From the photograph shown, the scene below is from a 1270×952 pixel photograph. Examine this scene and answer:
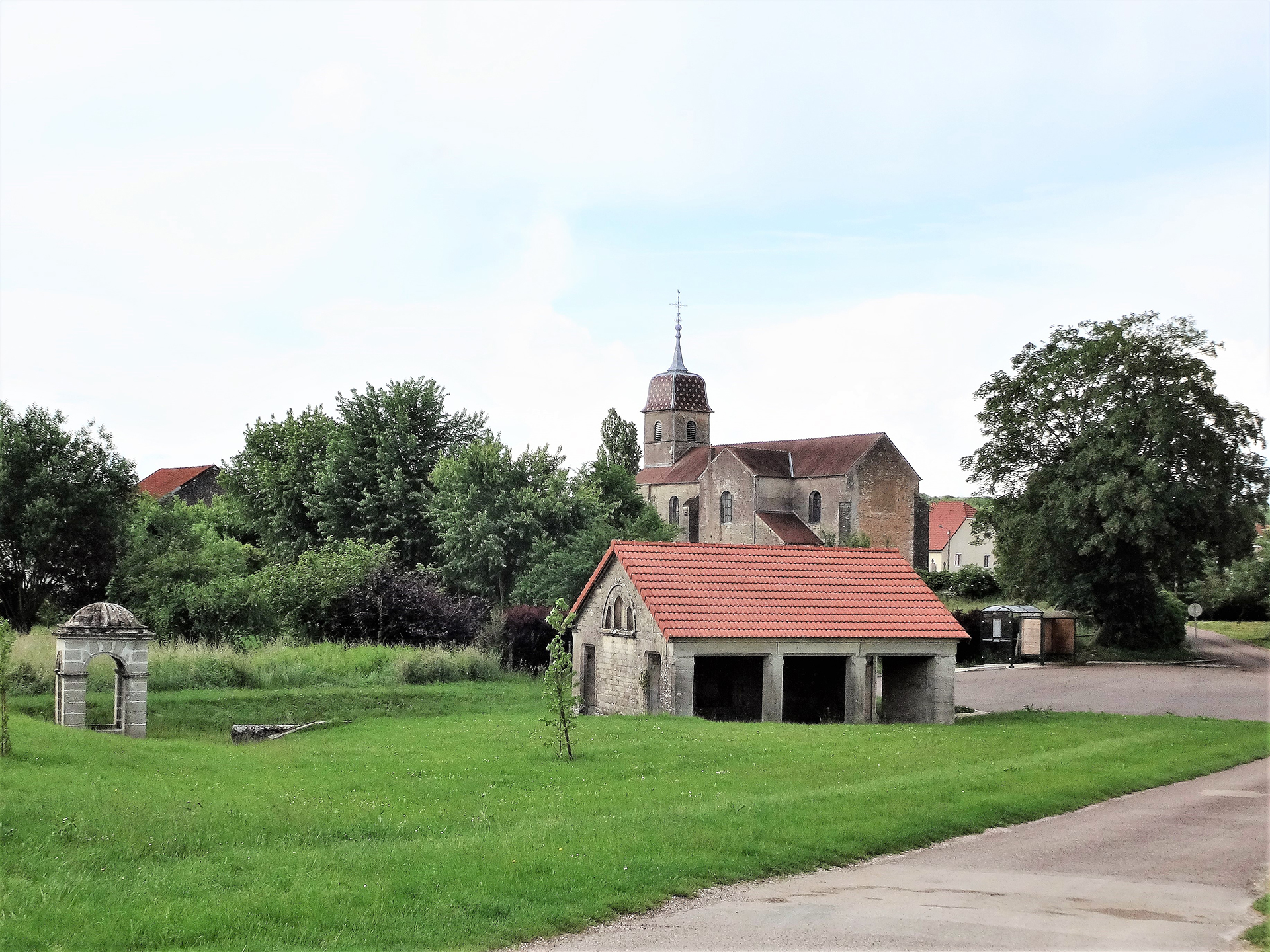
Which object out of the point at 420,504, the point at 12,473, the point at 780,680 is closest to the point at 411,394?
the point at 420,504

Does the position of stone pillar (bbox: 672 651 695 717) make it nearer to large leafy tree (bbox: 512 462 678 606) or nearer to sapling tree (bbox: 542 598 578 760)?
sapling tree (bbox: 542 598 578 760)

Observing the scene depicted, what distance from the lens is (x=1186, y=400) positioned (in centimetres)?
4919

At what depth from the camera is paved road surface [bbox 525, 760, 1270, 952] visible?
9859 mm

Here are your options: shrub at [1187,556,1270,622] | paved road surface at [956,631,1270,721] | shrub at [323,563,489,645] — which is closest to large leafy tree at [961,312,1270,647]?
paved road surface at [956,631,1270,721]

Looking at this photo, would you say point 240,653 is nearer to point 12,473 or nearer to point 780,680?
point 12,473

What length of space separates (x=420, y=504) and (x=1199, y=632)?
39.2 metres

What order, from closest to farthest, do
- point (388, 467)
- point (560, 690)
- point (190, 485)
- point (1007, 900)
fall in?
point (1007, 900), point (560, 690), point (388, 467), point (190, 485)

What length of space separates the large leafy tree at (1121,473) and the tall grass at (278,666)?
24.2 metres

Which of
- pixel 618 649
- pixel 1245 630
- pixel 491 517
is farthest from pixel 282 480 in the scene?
pixel 1245 630

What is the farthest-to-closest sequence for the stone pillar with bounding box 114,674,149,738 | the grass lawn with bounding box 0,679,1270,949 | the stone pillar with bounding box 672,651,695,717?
the stone pillar with bounding box 672,651,695,717, the stone pillar with bounding box 114,674,149,738, the grass lawn with bounding box 0,679,1270,949

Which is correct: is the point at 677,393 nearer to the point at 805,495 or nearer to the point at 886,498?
the point at 805,495

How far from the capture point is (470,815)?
587 inches

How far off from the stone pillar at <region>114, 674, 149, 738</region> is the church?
5874 centimetres

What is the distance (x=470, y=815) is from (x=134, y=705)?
13867mm
